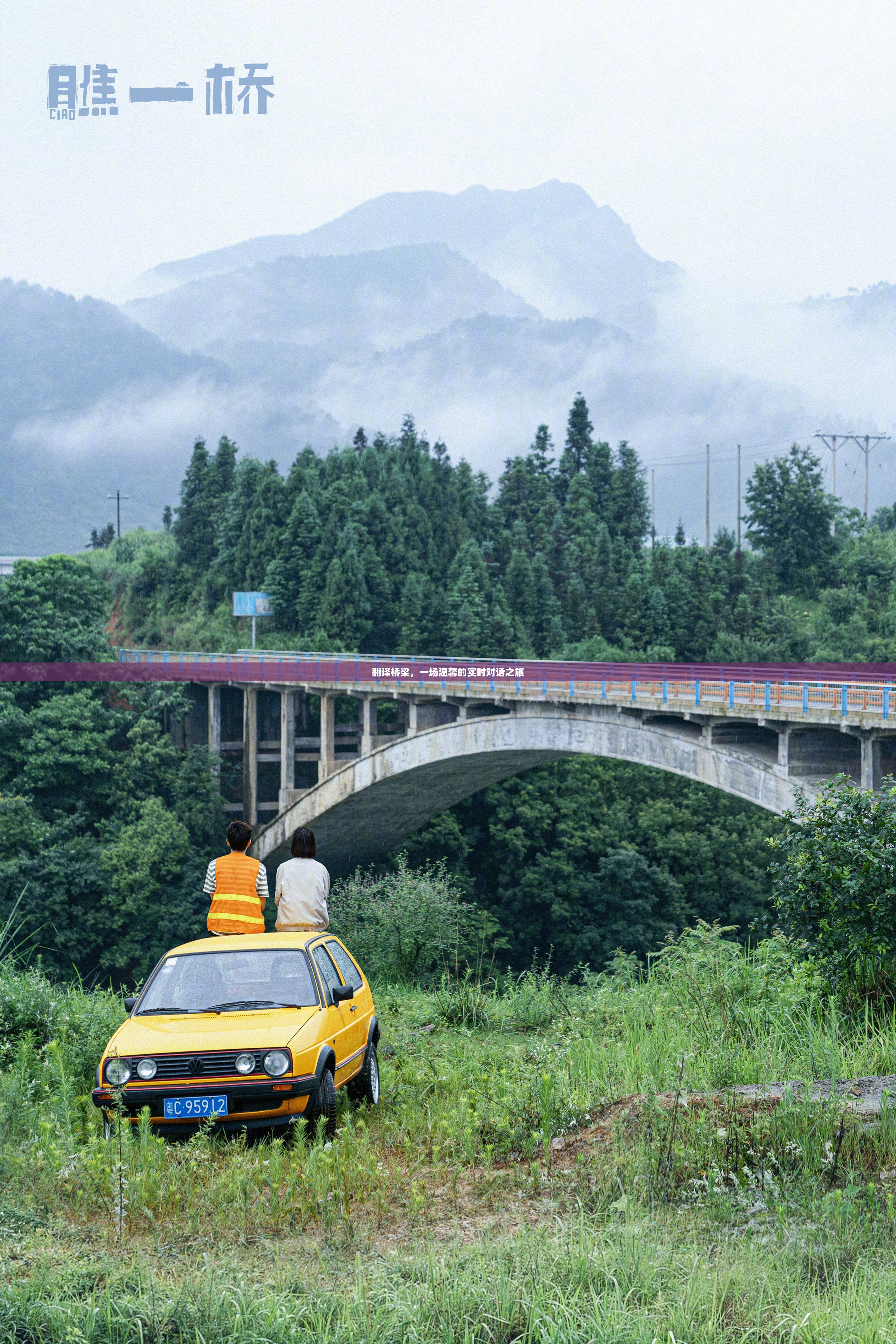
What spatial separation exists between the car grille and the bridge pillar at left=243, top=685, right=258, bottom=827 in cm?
3476

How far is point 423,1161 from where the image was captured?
19.2ft

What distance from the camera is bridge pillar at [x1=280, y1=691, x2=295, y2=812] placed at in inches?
1521

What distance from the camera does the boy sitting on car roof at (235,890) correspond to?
7.99 m

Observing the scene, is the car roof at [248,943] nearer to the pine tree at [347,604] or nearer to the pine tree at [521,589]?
the pine tree at [347,604]

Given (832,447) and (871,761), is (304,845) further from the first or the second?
(832,447)

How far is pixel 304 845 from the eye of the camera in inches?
322

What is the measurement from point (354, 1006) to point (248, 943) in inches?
29.6

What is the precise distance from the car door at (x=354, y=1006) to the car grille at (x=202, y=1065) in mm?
825

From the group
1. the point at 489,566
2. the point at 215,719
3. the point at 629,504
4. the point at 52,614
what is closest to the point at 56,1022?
the point at 52,614

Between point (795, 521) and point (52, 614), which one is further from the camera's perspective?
point (795, 521)

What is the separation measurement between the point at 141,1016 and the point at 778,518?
75.0 meters

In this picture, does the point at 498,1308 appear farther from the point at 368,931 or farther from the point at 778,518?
the point at 778,518

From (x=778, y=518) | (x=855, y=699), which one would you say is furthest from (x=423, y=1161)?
(x=778, y=518)

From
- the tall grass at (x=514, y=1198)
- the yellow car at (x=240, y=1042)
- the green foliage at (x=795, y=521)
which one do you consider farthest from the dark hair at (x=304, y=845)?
the green foliage at (x=795, y=521)
